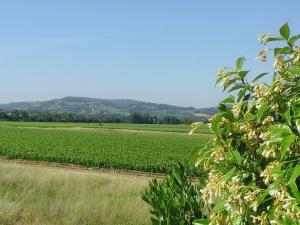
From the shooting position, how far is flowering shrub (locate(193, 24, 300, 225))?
77.6 inches

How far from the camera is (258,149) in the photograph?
95.7 inches

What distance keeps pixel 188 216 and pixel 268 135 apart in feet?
5.39

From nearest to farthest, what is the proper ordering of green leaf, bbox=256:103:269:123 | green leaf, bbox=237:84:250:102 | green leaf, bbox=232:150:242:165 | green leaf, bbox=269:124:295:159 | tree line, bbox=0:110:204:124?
green leaf, bbox=269:124:295:159
green leaf, bbox=256:103:269:123
green leaf, bbox=232:150:242:165
green leaf, bbox=237:84:250:102
tree line, bbox=0:110:204:124

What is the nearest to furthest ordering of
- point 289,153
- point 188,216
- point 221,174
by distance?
point 289,153 → point 221,174 → point 188,216

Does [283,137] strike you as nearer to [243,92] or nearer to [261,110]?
[261,110]

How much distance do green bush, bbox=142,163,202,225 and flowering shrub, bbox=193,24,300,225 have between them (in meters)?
0.97

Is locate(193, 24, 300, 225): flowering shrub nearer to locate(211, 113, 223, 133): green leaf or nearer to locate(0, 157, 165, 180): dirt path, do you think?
locate(211, 113, 223, 133): green leaf

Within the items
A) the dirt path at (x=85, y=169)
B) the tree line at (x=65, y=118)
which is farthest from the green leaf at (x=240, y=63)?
the tree line at (x=65, y=118)

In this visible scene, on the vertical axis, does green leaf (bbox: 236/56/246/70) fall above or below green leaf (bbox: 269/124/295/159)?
above

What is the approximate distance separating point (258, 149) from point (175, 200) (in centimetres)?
136

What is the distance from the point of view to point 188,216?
12.1 feet

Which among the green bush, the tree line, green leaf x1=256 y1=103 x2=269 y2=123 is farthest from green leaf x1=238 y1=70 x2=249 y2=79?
the tree line

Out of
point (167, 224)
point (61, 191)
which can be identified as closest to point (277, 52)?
point (167, 224)

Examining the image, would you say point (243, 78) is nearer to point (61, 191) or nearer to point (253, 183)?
point (253, 183)
